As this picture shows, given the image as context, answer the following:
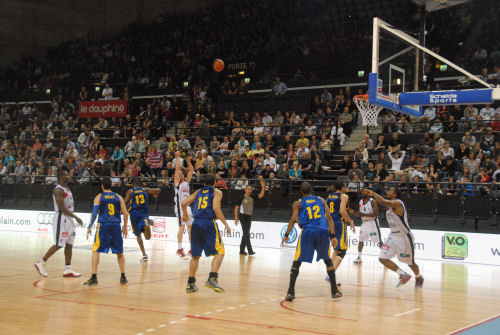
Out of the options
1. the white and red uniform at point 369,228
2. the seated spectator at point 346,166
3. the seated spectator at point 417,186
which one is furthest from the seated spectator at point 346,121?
the white and red uniform at point 369,228

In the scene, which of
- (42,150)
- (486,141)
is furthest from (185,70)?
(486,141)

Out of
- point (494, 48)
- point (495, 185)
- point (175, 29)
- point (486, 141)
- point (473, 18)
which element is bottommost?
point (495, 185)

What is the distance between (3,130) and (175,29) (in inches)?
428

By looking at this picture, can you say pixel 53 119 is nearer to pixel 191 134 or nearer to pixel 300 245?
pixel 191 134

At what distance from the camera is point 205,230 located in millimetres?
8930

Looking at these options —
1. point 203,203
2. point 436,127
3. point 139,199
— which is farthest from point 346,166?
point 203,203

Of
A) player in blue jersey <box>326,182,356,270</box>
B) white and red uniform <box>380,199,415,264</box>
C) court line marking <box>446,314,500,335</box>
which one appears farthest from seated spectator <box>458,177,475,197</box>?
court line marking <box>446,314,500,335</box>

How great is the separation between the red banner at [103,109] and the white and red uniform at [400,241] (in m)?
18.0

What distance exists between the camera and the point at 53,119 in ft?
90.0

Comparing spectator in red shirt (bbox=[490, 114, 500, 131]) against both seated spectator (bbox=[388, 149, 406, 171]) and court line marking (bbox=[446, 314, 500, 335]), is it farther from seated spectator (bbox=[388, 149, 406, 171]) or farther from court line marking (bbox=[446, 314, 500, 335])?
court line marking (bbox=[446, 314, 500, 335])

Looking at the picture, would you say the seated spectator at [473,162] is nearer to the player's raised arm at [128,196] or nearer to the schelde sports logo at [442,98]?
the schelde sports logo at [442,98]

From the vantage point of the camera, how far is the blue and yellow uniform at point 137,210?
44.0 ft

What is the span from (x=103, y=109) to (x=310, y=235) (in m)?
19.6

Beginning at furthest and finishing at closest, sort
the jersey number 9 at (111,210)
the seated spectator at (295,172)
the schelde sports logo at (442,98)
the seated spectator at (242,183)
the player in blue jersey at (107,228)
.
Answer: the seated spectator at (242,183) < the seated spectator at (295,172) < the schelde sports logo at (442,98) < the jersey number 9 at (111,210) < the player in blue jersey at (107,228)
